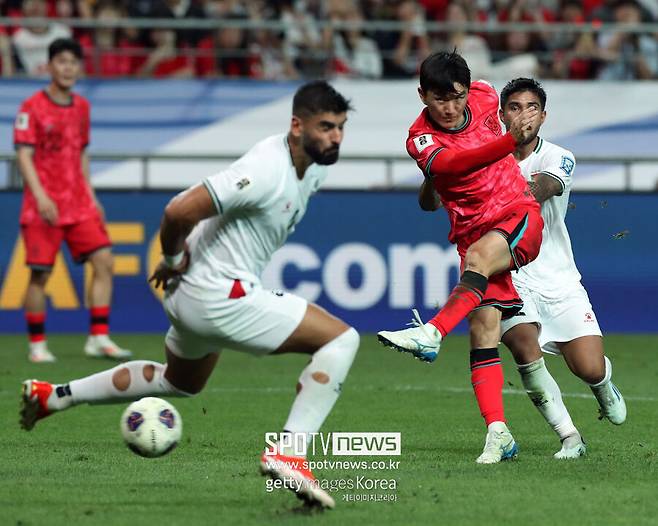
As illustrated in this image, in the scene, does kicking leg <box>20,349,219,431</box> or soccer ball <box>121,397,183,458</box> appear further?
kicking leg <box>20,349,219,431</box>

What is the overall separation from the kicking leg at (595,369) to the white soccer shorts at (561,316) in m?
0.05

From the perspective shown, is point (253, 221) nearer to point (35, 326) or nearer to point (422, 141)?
point (422, 141)

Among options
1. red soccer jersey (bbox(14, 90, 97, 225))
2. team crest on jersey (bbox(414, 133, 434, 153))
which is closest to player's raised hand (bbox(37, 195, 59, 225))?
red soccer jersey (bbox(14, 90, 97, 225))

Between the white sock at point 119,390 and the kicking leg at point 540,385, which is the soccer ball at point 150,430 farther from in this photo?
the kicking leg at point 540,385

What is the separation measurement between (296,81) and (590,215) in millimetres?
4454

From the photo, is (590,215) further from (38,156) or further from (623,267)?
(38,156)

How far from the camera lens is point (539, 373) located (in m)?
7.67

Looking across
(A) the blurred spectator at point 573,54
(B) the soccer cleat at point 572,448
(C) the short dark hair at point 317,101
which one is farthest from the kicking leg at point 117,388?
(A) the blurred spectator at point 573,54

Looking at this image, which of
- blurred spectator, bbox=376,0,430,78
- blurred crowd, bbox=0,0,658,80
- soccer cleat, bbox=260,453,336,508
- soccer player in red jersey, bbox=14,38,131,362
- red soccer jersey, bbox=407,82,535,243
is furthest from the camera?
blurred spectator, bbox=376,0,430,78

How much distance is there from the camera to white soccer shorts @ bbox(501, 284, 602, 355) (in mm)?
7992

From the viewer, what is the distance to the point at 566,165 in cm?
786

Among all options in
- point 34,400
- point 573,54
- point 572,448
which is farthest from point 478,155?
point 573,54

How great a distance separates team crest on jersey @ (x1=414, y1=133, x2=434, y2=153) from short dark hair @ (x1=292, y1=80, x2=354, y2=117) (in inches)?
47.7

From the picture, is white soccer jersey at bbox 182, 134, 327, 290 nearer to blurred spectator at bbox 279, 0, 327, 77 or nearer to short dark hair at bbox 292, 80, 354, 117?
short dark hair at bbox 292, 80, 354, 117
